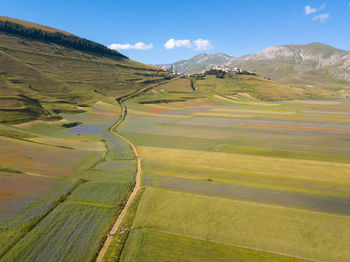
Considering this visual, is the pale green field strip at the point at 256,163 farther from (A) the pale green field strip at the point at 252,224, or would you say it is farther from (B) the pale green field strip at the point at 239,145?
(A) the pale green field strip at the point at 252,224

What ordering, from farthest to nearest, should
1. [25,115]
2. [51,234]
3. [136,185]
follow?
[25,115] → [136,185] → [51,234]

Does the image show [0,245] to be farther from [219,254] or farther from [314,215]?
[314,215]

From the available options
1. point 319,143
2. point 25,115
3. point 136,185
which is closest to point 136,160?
point 136,185

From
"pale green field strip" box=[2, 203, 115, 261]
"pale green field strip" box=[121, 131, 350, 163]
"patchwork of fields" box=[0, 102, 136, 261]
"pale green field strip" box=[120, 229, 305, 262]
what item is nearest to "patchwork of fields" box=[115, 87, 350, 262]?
"pale green field strip" box=[120, 229, 305, 262]

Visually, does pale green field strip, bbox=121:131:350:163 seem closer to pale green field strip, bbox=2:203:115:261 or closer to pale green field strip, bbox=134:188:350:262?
pale green field strip, bbox=134:188:350:262

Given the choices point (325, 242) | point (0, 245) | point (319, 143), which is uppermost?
point (319, 143)
